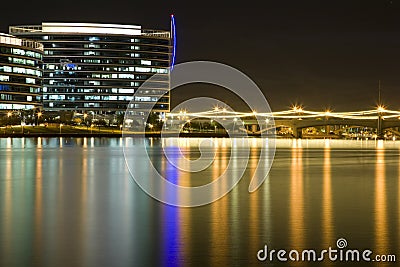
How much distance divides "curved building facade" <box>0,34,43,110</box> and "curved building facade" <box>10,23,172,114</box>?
45.0 feet

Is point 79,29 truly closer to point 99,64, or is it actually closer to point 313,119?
point 99,64

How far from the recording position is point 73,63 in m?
187

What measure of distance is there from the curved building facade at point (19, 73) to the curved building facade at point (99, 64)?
1373 cm

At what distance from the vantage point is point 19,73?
164250mm

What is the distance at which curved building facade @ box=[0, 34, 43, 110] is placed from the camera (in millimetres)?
160250

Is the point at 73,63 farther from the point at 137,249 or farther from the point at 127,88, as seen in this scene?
the point at 137,249

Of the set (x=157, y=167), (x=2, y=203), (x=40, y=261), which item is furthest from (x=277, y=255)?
(x=157, y=167)

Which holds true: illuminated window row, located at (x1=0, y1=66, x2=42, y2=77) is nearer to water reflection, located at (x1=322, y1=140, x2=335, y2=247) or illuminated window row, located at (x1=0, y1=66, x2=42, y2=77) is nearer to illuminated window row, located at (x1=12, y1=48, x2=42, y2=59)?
illuminated window row, located at (x1=12, y1=48, x2=42, y2=59)

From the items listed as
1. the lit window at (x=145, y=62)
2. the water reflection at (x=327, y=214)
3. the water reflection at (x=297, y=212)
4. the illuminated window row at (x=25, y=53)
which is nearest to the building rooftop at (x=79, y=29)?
the lit window at (x=145, y=62)

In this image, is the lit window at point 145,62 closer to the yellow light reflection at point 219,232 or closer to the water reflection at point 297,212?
the water reflection at point 297,212

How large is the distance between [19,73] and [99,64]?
96.2 feet

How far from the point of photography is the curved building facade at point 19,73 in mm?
160250

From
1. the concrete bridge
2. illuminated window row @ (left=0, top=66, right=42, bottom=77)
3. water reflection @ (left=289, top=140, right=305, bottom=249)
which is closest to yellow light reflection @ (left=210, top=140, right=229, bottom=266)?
water reflection @ (left=289, top=140, right=305, bottom=249)

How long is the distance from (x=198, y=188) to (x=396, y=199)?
710cm
